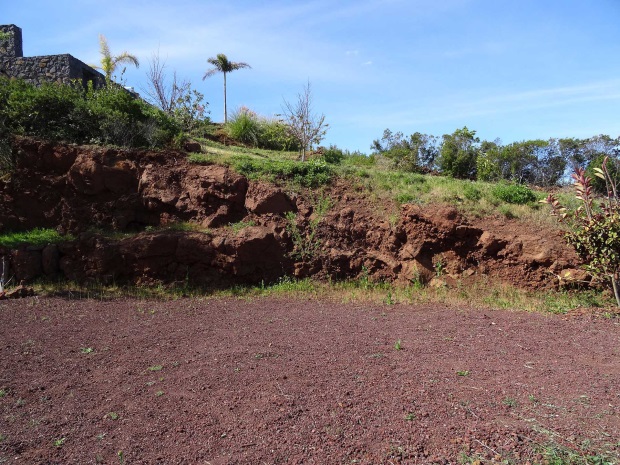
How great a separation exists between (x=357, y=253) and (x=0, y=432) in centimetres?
701

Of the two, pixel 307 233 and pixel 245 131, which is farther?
pixel 245 131

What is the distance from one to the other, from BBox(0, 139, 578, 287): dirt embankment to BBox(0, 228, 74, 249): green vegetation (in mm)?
222

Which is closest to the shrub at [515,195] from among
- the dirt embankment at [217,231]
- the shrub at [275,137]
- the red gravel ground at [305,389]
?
the dirt embankment at [217,231]

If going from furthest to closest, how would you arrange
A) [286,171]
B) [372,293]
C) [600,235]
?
1. [286,171]
2. [372,293]
3. [600,235]

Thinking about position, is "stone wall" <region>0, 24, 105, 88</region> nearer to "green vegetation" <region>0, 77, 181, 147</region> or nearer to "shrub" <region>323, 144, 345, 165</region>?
"green vegetation" <region>0, 77, 181, 147</region>

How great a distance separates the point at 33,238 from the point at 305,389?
25.0 ft

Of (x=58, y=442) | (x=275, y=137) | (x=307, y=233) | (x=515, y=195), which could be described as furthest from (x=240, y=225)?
(x=275, y=137)

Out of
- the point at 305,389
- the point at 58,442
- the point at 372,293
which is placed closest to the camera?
the point at 58,442

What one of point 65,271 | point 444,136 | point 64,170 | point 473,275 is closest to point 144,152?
point 64,170

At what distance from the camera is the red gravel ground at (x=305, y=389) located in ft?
11.3

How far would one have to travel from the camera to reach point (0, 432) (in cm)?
368

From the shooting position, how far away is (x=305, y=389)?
434 cm

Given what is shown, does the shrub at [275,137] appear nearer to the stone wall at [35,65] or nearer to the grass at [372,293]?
the stone wall at [35,65]

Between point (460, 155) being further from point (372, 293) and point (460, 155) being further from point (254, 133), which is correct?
point (372, 293)
